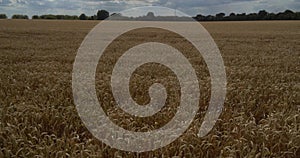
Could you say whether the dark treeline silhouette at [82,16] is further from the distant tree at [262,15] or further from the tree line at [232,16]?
the distant tree at [262,15]

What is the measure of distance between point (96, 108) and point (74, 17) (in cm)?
10557

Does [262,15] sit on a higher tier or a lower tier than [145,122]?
higher

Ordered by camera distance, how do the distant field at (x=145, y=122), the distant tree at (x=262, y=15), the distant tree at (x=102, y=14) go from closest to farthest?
1. the distant field at (x=145, y=122)
2. the distant tree at (x=262, y=15)
3. the distant tree at (x=102, y=14)

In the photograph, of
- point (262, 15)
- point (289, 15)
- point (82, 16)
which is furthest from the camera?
point (82, 16)

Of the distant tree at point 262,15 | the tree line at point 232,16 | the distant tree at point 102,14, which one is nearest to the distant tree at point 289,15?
the tree line at point 232,16

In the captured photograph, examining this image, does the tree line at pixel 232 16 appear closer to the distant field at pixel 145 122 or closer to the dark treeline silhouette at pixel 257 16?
the dark treeline silhouette at pixel 257 16

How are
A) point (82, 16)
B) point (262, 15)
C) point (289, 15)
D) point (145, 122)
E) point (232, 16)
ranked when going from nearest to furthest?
point (145, 122) → point (289, 15) → point (262, 15) → point (232, 16) → point (82, 16)

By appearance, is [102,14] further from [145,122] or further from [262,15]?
[145,122]

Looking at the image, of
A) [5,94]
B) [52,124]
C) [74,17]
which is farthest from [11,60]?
[74,17]

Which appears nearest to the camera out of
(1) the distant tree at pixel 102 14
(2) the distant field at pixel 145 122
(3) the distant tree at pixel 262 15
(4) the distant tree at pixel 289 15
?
(2) the distant field at pixel 145 122

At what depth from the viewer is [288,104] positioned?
5.78 meters

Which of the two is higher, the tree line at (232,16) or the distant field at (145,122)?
the tree line at (232,16)

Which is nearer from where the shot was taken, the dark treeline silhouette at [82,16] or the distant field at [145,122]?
the distant field at [145,122]

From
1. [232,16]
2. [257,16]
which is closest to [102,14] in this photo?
[232,16]
